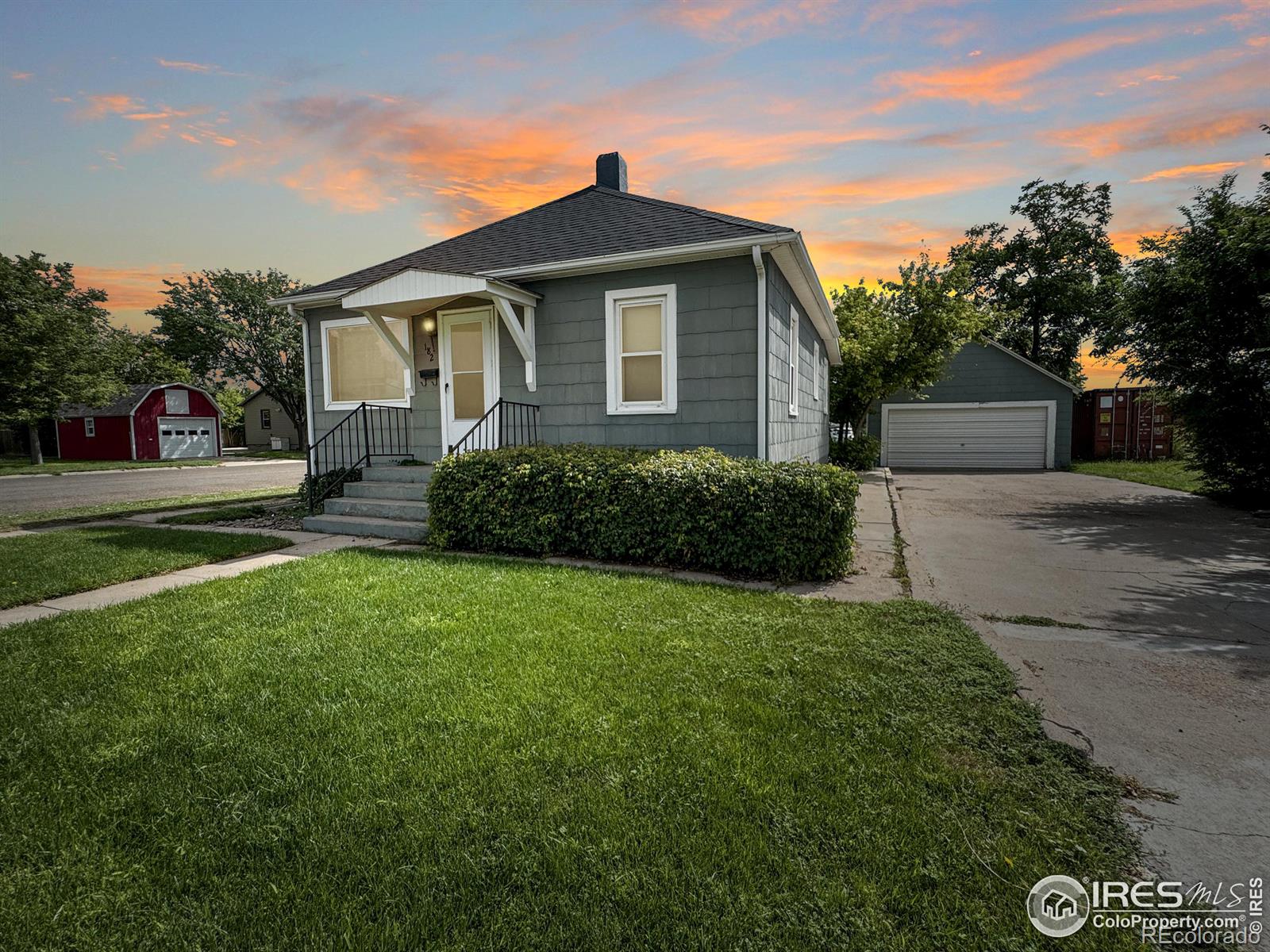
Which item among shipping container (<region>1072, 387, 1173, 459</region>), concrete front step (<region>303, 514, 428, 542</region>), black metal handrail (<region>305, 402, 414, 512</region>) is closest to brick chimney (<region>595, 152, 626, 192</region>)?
black metal handrail (<region>305, 402, 414, 512</region>)

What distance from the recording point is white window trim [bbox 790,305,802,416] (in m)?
9.01

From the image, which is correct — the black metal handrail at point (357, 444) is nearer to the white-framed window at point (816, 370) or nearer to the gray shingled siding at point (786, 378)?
the gray shingled siding at point (786, 378)

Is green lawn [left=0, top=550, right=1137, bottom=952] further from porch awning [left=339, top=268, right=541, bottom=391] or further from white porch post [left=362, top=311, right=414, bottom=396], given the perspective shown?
white porch post [left=362, top=311, right=414, bottom=396]

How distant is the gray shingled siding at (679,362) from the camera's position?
281 inches

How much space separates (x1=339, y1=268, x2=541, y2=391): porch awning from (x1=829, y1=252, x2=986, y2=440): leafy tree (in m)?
10.1

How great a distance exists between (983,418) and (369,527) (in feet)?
59.6

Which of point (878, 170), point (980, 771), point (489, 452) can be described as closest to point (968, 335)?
point (878, 170)

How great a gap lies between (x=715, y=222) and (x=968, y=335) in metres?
11.8

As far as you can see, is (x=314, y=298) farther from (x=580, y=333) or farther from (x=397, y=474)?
(x=580, y=333)

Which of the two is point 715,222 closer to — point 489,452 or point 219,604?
point 489,452

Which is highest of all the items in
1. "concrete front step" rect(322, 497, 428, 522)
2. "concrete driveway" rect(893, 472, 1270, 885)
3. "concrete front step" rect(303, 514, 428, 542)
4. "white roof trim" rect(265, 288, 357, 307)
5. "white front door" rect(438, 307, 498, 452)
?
"white roof trim" rect(265, 288, 357, 307)

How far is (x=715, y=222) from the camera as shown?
746 centimetres

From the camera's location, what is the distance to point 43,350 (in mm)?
24297

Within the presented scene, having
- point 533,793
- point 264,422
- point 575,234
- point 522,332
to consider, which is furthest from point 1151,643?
point 264,422
